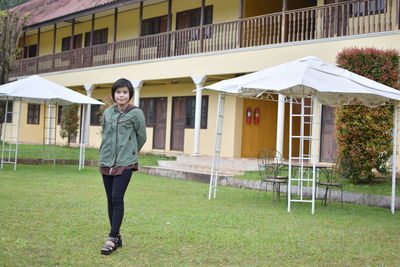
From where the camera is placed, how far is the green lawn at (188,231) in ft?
16.2

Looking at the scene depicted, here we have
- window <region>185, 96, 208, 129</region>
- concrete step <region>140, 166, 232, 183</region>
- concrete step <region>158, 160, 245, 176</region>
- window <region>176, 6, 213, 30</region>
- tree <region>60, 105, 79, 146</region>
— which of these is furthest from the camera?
tree <region>60, 105, 79, 146</region>

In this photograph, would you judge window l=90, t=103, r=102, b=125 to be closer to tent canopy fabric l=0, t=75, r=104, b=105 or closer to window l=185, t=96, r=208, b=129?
window l=185, t=96, r=208, b=129

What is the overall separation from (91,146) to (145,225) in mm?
17549

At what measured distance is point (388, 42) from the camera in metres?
11.8

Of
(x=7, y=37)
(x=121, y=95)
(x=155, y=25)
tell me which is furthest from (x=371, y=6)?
(x=7, y=37)

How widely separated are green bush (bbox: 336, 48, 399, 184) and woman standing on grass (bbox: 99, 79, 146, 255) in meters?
6.46

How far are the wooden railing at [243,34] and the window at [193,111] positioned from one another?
1.75 m

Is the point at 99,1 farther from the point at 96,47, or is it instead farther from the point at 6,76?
the point at 6,76

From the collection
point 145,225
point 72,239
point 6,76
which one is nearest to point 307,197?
point 145,225

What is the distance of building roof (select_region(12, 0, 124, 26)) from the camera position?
20.8 m

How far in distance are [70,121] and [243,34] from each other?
10.3 m

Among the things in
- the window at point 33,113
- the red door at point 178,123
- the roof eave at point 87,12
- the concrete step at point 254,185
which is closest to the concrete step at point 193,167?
the concrete step at point 254,185

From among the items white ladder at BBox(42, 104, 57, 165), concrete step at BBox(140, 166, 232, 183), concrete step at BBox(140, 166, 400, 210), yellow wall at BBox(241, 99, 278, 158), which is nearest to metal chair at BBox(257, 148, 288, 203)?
concrete step at BBox(140, 166, 400, 210)

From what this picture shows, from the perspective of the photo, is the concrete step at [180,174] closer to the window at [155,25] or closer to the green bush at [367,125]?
A: the green bush at [367,125]
